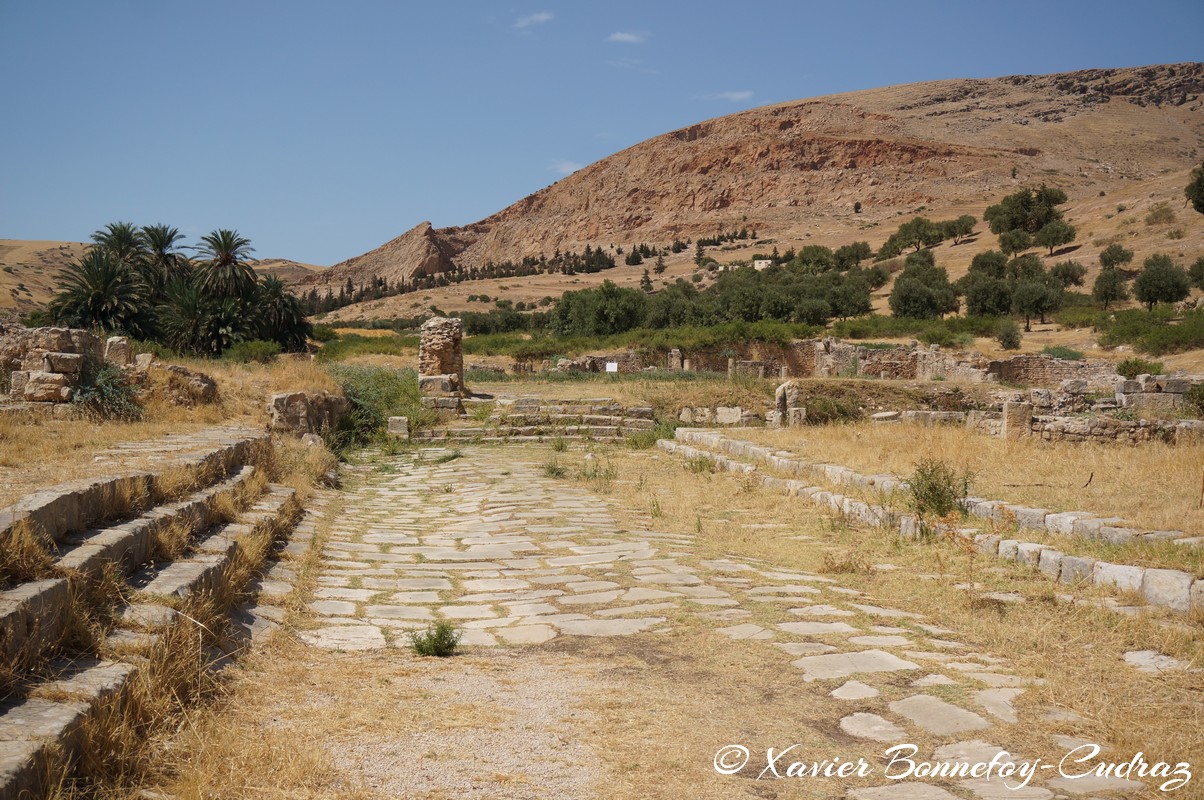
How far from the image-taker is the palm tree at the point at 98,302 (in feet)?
91.9

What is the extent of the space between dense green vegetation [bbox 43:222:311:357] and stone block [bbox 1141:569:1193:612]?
2647cm

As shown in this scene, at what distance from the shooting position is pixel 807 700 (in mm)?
3455

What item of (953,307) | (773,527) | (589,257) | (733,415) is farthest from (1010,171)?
(773,527)

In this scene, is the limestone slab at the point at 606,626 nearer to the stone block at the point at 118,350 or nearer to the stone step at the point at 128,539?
the stone step at the point at 128,539

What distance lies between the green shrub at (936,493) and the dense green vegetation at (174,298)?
79.9ft

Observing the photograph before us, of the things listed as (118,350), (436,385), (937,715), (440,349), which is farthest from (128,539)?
(440,349)

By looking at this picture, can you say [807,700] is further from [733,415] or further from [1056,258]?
[1056,258]

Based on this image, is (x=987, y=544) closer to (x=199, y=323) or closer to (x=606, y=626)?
(x=606, y=626)

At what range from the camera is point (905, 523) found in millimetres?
7074

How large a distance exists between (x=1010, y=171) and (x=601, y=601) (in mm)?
109624

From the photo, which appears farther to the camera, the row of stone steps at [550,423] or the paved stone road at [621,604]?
the row of stone steps at [550,423]

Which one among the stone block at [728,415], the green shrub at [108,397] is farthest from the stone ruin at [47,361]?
the stone block at [728,415]

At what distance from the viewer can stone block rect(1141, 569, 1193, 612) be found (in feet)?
14.5

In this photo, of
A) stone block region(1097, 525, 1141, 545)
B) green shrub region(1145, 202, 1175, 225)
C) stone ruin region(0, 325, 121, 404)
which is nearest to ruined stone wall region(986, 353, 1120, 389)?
stone block region(1097, 525, 1141, 545)
